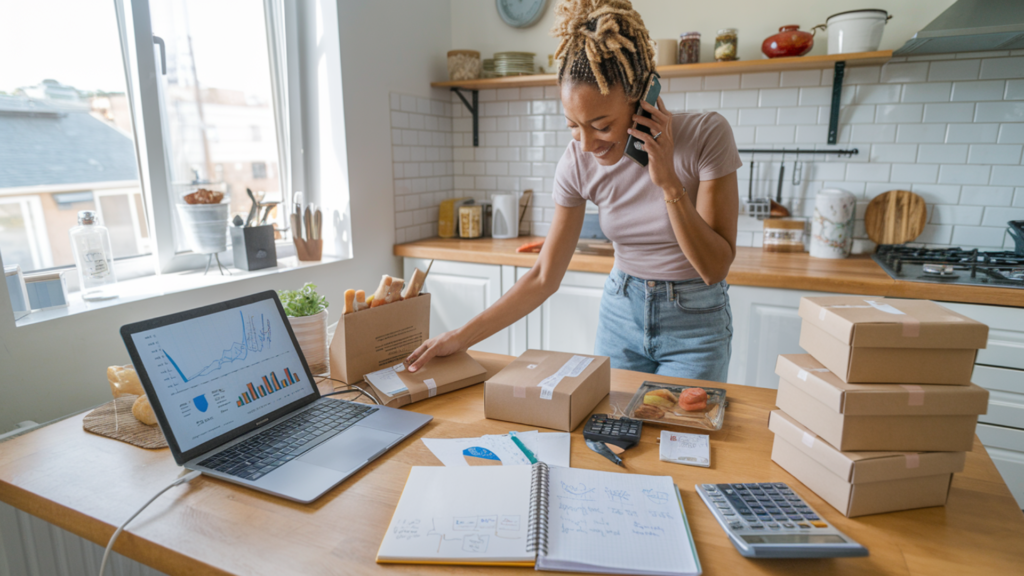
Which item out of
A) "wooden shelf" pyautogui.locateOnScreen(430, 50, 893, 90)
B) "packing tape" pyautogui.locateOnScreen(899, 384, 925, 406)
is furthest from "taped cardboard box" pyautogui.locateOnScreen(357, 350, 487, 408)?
"wooden shelf" pyautogui.locateOnScreen(430, 50, 893, 90)

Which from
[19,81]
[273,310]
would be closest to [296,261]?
[19,81]

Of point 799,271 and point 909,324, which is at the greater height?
point 909,324

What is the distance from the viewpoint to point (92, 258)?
1.71m

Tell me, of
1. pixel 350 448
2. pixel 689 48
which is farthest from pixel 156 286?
Result: pixel 689 48

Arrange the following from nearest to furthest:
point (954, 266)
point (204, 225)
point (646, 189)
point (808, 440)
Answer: point (808, 440)
point (646, 189)
point (204, 225)
point (954, 266)

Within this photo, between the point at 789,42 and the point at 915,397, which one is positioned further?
the point at 789,42

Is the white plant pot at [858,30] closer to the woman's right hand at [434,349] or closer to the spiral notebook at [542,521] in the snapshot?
the woman's right hand at [434,349]

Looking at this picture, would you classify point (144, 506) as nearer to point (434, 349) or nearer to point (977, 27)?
point (434, 349)

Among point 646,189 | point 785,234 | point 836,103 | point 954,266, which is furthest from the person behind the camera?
point 785,234

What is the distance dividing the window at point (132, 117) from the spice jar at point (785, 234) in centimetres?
222

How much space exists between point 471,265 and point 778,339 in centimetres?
135

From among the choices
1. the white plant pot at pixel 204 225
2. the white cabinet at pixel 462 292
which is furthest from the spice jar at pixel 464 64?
the white plant pot at pixel 204 225

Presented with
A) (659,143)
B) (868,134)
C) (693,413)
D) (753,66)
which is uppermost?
(753,66)

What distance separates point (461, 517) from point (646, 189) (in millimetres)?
1013
